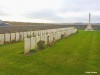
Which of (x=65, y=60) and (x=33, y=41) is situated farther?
(x=33, y=41)

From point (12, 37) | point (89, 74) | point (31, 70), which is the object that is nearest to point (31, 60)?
point (31, 70)

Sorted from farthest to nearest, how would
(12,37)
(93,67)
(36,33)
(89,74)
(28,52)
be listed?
(36,33)
(12,37)
(28,52)
(93,67)
(89,74)

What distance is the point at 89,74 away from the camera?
1331 cm

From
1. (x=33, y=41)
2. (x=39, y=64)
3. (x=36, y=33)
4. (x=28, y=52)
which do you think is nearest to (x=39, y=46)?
(x=33, y=41)

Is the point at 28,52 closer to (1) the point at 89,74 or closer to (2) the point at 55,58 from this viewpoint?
(2) the point at 55,58

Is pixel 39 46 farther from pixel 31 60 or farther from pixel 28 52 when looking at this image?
pixel 31 60

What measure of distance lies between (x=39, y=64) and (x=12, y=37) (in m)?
14.6

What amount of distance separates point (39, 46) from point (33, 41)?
84 centimetres

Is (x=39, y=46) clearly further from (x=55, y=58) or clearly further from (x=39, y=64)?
(x=39, y=64)

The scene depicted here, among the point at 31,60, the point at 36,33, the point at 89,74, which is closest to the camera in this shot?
the point at 89,74

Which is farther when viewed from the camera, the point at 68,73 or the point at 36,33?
the point at 36,33

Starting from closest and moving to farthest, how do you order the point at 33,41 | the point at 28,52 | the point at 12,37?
the point at 28,52 → the point at 33,41 → the point at 12,37

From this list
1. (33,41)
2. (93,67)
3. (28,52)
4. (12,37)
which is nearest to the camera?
(93,67)

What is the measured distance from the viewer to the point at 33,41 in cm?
2225
